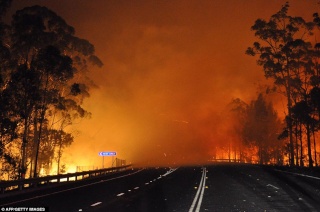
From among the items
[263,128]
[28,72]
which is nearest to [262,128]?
[263,128]

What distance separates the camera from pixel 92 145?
107 meters

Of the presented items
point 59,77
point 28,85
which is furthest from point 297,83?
point 28,85

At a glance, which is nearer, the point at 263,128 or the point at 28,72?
the point at 28,72

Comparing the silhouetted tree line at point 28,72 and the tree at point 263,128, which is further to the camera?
the tree at point 263,128

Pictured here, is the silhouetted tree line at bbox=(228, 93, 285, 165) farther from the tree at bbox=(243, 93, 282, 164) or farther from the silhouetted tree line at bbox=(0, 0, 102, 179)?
the silhouetted tree line at bbox=(0, 0, 102, 179)

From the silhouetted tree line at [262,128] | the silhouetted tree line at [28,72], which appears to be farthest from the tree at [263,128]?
the silhouetted tree line at [28,72]

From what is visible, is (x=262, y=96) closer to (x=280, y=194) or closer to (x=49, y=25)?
(x=49, y=25)

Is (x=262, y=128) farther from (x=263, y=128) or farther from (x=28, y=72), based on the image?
(x=28, y=72)

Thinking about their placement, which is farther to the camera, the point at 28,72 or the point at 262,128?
the point at 262,128

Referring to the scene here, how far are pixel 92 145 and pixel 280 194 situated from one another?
92054mm

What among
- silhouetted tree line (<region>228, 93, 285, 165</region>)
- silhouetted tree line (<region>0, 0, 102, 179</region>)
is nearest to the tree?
silhouetted tree line (<region>228, 93, 285, 165</region>)

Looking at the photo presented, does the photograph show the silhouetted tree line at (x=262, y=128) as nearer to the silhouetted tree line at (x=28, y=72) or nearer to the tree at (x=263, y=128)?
the tree at (x=263, y=128)

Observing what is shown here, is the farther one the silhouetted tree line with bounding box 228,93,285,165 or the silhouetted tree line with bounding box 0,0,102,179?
the silhouetted tree line with bounding box 228,93,285,165

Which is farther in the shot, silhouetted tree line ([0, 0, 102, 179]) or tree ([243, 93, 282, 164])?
tree ([243, 93, 282, 164])
